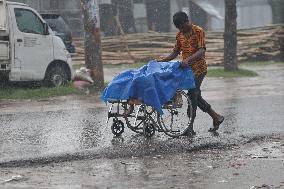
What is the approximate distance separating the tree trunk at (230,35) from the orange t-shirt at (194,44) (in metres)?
10.9

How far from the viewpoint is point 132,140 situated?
941 centimetres

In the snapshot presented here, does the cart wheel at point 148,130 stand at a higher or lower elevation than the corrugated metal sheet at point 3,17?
lower

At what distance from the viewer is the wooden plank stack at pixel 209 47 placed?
2706 cm

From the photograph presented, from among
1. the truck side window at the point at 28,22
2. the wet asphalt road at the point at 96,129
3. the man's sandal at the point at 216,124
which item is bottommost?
the wet asphalt road at the point at 96,129

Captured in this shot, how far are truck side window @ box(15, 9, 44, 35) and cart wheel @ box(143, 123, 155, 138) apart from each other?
7625mm

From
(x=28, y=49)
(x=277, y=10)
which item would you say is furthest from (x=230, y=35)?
(x=277, y=10)

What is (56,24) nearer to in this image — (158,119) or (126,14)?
(126,14)

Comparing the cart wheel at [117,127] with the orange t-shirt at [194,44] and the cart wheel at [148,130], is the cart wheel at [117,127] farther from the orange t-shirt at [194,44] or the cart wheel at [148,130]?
the orange t-shirt at [194,44]

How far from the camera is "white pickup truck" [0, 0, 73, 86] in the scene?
621 inches

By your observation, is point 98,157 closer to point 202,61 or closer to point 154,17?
point 202,61

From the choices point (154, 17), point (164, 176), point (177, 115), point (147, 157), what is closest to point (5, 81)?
point (177, 115)

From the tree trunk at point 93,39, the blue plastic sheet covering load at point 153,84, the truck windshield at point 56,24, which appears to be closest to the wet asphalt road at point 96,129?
the blue plastic sheet covering load at point 153,84

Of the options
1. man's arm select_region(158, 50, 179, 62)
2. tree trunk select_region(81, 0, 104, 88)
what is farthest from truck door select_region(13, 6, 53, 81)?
man's arm select_region(158, 50, 179, 62)

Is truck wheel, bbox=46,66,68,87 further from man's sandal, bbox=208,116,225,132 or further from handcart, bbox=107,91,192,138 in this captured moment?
man's sandal, bbox=208,116,225,132
